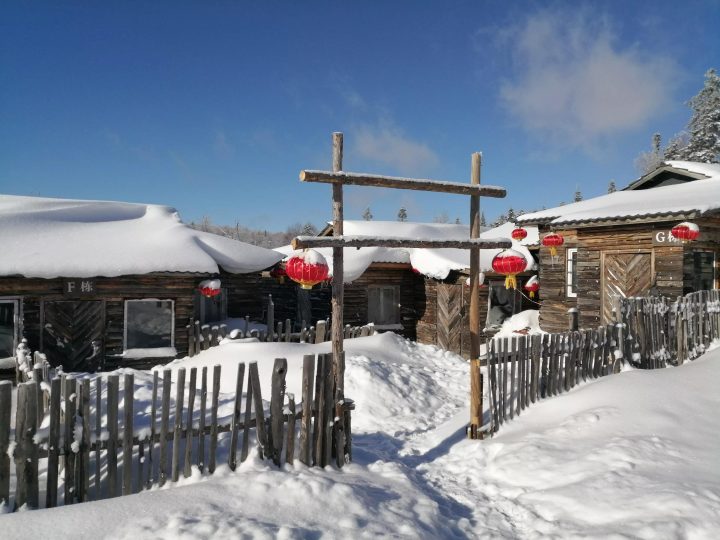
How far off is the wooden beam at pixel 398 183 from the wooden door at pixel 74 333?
9.80 m

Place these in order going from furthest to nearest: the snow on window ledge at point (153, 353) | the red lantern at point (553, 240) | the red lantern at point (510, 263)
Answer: the red lantern at point (553, 240), the snow on window ledge at point (153, 353), the red lantern at point (510, 263)

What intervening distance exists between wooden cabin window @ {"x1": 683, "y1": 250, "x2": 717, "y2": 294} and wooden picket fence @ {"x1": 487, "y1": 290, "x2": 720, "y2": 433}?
5.77 ft

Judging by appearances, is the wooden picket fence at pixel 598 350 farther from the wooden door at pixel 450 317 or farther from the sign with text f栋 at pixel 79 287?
the sign with text f栋 at pixel 79 287

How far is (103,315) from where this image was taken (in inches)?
506

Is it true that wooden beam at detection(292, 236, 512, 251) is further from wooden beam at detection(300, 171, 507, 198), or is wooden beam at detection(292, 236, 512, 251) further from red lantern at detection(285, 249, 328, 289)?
wooden beam at detection(300, 171, 507, 198)

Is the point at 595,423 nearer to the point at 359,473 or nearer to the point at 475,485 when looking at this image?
the point at 475,485

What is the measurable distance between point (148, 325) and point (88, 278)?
1018 centimetres

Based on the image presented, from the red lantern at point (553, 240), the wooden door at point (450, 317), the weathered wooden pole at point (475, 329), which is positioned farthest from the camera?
the wooden door at point (450, 317)

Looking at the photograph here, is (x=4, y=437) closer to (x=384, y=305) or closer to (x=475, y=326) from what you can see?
(x=475, y=326)

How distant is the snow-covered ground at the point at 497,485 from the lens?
12.7 feet

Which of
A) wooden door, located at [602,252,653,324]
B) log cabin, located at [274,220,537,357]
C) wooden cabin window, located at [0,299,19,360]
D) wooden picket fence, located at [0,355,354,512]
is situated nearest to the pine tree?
log cabin, located at [274,220,537,357]

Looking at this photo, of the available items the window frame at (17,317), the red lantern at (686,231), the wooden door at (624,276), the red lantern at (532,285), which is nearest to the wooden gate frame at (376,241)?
the red lantern at (686,231)

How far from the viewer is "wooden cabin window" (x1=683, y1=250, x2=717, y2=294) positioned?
12078mm

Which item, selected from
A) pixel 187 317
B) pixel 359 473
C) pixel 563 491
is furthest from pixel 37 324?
pixel 563 491
